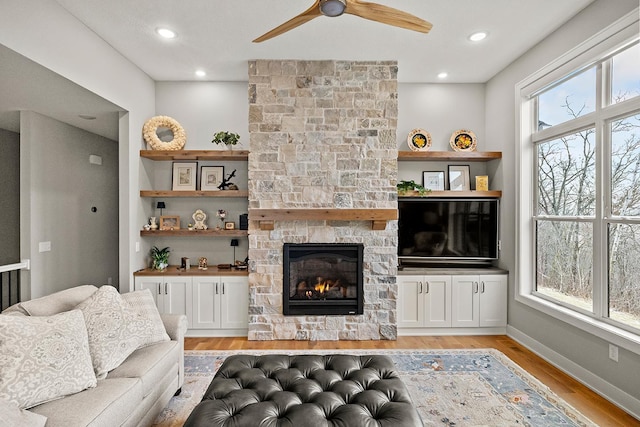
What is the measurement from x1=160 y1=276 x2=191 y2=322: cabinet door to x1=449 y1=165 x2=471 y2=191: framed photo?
11.5 ft

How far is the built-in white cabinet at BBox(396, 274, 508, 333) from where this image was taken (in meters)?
4.10

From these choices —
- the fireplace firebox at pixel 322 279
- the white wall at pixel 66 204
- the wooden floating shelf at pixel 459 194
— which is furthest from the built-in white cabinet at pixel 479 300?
the white wall at pixel 66 204

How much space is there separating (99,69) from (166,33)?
737 mm

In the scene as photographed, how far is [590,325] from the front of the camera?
2791 millimetres

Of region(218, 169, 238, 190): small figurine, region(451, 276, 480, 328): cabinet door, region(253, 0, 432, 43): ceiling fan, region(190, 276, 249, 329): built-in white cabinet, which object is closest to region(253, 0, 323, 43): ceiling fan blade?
region(253, 0, 432, 43): ceiling fan

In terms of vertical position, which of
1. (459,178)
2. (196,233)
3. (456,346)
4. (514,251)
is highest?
(459,178)

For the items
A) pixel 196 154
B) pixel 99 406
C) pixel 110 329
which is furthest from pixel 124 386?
pixel 196 154

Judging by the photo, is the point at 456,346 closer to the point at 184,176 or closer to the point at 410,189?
the point at 410,189

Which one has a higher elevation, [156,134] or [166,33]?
[166,33]

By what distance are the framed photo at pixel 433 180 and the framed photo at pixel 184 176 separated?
298cm

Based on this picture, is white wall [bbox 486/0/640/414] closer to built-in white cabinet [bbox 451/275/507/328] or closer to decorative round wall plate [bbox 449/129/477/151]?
built-in white cabinet [bbox 451/275/507/328]

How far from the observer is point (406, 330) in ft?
13.5

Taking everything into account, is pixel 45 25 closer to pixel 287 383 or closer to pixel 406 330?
pixel 287 383

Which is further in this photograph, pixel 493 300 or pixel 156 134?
pixel 156 134
